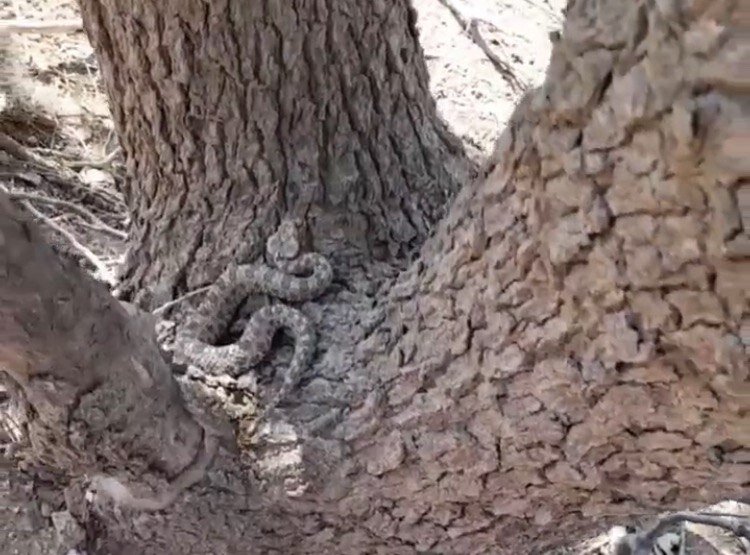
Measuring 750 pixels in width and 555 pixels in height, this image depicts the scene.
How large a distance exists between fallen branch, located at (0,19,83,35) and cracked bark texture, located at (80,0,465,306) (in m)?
1.00

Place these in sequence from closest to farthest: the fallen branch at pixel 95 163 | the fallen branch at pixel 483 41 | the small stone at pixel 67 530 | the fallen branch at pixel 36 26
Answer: the small stone at pixel 67 530 < the fallen branch at pixel 95 163 < the fallen branch at pixel 36 26 < the fallen branch at pixel 483 41

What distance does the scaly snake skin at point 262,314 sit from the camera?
4.60 feet

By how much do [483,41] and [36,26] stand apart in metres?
1.22

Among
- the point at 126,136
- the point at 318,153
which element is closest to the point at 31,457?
the point at 126,136

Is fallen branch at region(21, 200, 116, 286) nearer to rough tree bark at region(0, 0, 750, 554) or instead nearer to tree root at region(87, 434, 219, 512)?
tree root at region(87, 434, 219, 512)

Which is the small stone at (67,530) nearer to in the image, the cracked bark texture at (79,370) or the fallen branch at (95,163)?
the cracked bark texture at (79,370)

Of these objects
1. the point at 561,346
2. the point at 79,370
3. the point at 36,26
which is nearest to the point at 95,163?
the point at 36,26

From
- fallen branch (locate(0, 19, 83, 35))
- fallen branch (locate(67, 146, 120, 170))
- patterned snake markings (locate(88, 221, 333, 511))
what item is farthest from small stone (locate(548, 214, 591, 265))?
fallen branch (locate(0, 19, 83, 35))

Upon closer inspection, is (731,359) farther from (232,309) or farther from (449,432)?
(232,309)

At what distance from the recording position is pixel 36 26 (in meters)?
2.44

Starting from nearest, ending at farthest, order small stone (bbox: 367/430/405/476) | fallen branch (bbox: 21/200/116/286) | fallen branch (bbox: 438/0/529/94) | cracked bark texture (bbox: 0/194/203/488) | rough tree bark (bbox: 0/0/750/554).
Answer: rough tree bark (bbox: 0/0/750/554)
cracked bark texture (bbox: 0/194/203/488)
small stone (bbox: 367/430/405/476)
fallen branch (bbox: 21/200/116/286)
fallen branch (bbox: 438/0/529/94)

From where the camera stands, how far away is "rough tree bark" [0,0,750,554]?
759 millimetres

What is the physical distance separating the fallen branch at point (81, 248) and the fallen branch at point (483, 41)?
127cm

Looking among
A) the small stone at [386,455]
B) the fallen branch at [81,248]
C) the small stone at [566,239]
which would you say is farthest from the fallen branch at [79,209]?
the small stone at [566,239]
